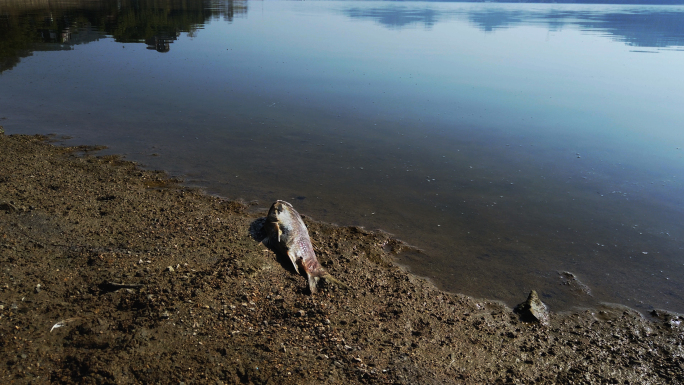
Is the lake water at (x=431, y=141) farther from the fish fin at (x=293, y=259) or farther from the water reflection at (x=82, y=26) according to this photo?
the fish fin at (x=293, y=259)

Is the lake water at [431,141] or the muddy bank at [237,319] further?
the lake water at [431,141]

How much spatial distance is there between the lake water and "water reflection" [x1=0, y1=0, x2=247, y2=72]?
0.34 meters

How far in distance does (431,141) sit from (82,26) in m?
26.7

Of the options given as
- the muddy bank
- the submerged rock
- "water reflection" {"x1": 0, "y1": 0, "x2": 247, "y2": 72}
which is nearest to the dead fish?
the muddy bank

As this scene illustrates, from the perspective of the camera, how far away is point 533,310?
5.82 meters

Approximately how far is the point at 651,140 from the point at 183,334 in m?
13.0

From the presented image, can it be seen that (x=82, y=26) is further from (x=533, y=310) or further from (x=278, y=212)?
(x=533, y=310)

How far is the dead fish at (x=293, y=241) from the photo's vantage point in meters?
5.92

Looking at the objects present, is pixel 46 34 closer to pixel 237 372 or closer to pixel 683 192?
pixel 237 372

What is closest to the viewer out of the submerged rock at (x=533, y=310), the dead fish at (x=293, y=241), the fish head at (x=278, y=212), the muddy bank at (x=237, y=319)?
the muddy bank at (x=237, y=319)

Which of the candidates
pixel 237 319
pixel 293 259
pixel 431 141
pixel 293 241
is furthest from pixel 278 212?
pixel 431 141

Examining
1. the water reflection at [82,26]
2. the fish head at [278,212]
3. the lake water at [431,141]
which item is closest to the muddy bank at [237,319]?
the fish head at [278,212]

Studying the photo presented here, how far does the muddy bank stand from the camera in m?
4.12

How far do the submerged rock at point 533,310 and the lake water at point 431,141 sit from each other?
32 cm
